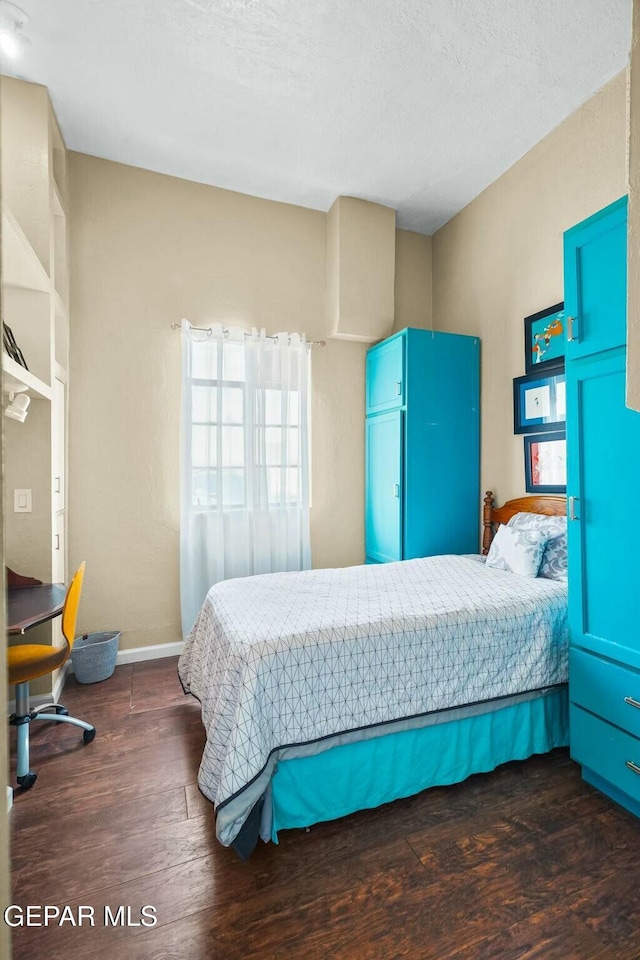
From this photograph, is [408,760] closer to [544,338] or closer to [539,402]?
[539,402]

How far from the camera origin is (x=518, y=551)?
8.89ft

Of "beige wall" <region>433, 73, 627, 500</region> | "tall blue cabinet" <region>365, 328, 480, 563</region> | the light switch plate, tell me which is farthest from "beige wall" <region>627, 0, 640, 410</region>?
the light switch plate

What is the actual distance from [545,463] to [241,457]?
2.09 m

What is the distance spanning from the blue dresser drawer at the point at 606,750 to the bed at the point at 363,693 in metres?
0.16

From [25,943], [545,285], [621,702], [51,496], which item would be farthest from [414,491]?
[25,943]

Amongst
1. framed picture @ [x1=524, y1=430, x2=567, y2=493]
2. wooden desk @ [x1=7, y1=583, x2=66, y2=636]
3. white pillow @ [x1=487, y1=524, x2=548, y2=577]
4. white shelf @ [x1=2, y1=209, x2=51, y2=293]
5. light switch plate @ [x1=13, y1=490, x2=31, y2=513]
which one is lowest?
wooden desk @ [x1=7, y1=583, x2=66, y2=636]

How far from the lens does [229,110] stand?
9.09ft

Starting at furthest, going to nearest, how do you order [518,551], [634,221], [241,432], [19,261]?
1. [241,432]
2. [518,551]
3. [19,261]
4. [634,221]

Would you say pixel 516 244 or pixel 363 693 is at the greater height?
pixel 516 244

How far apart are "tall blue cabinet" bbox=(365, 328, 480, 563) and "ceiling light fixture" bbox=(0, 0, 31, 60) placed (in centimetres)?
257

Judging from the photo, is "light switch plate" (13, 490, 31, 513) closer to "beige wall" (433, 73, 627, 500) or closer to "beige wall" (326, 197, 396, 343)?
"beige wall" (326, 197, 396, 343)

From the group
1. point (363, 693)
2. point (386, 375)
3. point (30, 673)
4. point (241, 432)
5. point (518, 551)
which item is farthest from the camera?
point (386, 375)

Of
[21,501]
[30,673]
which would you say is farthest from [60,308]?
[30,673]

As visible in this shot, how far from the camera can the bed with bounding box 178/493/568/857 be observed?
1.69 meters
